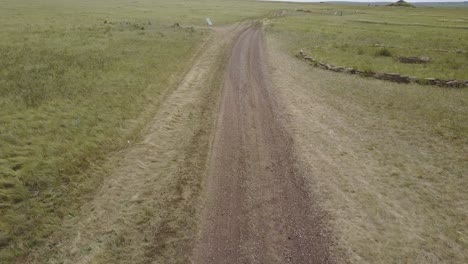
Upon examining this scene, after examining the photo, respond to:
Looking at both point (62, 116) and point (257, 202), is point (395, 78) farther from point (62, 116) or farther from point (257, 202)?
point (62, 116)

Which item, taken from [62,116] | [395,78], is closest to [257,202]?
[62,116]

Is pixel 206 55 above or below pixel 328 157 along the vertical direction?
above

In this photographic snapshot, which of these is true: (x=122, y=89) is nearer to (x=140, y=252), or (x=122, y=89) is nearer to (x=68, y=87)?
(x=68, y=87)

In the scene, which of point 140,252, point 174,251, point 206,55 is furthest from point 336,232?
point 206,55

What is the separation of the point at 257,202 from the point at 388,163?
5598mm

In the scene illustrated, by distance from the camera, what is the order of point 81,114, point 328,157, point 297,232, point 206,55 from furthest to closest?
point 206,55 → point 81,114 → point 328,157 → point 297,232

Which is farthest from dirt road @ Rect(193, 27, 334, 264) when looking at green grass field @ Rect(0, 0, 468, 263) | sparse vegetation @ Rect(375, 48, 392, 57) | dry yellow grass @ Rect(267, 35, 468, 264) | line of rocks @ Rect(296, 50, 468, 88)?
sparse vegetation @ Rect(375, 48, 392, 57)

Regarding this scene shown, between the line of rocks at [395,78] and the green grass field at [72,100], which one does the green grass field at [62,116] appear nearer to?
the green grass field at [72,100]

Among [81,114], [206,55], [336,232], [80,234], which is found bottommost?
[336,232]

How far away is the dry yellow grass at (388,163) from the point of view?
755cm

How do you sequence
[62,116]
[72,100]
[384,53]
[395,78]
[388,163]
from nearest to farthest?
1. [388,163]
2. [62,116]
3. [72,100]
4. [395,78]
5. [384,53]

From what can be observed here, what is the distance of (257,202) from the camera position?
343 inches

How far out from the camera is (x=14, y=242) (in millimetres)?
7020

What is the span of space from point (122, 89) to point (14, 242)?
445 inches
